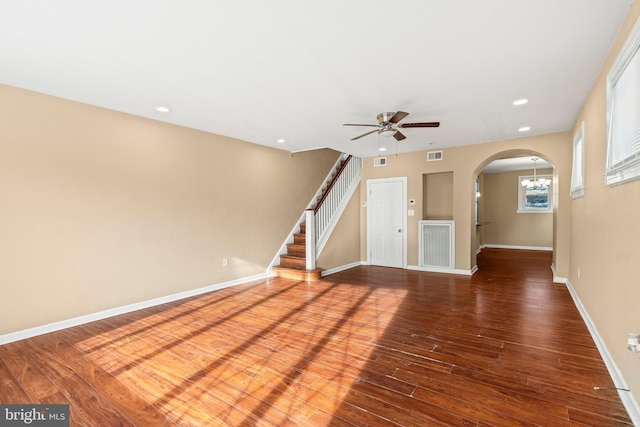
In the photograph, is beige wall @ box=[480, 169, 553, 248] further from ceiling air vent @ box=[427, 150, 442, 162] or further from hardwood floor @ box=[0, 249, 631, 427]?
hardwood floor @ box=[0, 249, 631, 427]

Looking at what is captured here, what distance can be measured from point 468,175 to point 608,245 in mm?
3773

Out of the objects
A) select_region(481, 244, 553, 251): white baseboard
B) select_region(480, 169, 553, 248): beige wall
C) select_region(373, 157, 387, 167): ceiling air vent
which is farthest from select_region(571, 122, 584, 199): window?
select_region(481, 244, 553, 251): white baseboard

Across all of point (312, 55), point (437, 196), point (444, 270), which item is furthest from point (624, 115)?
point (437, 196)

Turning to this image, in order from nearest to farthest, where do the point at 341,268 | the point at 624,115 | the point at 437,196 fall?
the point at 624,115
the point at 341,268
the point at 437,196

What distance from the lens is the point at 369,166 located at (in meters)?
7.57

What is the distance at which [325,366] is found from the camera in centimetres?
267

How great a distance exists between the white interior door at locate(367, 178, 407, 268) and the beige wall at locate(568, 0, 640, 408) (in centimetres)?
338

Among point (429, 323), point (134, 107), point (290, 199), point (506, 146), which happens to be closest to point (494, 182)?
point (506, 146)

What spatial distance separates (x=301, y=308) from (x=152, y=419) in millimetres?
2418

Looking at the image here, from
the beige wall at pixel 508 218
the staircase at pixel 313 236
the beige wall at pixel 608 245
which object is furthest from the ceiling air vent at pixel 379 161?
the beige wall at pixel 508 218

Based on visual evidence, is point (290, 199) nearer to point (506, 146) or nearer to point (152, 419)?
point (506, 146)

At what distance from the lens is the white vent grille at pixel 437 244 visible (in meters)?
6.52

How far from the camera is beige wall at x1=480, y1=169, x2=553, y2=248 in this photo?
33.5 feet

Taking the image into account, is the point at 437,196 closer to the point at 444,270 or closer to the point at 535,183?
the point at 444,270
